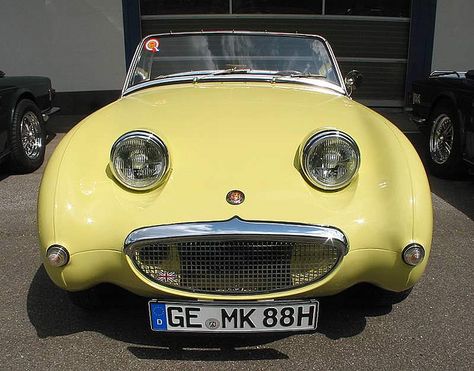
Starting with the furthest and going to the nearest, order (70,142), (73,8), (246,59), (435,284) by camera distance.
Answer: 1. (73,8)
2. (246,59)
3. (435,284)
4. (70,142)

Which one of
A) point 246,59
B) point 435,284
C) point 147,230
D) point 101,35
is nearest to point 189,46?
point 246,59

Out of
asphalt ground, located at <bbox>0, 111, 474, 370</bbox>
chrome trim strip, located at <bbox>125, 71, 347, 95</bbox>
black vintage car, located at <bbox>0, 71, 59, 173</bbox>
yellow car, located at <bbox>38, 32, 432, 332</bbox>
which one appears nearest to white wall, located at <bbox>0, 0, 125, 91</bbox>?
black vintage car, located at <bbox>0, 71, 59, 173</bbox>

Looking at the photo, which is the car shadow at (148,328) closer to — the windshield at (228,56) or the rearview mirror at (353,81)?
the windshield at (228,56)

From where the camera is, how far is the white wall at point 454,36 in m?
8.70

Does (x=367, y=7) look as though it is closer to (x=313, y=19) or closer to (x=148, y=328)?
(x=313, y=19)

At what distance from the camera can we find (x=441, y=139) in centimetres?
535

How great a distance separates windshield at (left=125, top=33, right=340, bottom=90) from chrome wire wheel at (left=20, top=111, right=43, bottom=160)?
232 cm

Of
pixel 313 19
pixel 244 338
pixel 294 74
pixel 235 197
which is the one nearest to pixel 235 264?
pixel 235 197

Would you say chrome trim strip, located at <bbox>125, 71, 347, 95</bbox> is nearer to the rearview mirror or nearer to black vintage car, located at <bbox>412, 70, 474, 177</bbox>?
the rearview mirror

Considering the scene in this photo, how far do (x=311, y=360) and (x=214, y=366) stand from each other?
0.44 metres

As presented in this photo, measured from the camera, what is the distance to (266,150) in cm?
236

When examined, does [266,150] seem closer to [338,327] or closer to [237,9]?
[338,327]

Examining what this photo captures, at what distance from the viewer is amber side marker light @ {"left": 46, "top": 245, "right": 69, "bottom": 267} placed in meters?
2.12

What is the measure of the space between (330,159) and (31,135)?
429cm
